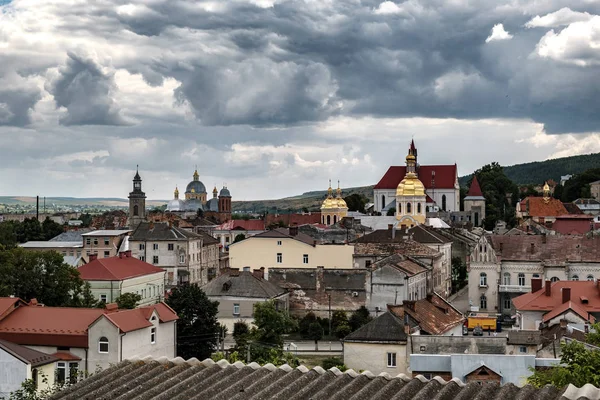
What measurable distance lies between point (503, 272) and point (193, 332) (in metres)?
30.4

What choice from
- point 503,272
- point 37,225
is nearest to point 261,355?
point 503,272

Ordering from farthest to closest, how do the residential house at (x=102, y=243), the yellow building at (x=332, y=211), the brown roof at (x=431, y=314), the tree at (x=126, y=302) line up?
the yellow building at (x=332, y=211) < the residential house at (x=102, y=243) < the tree at (x=126, y=302) < the brown roof at (x=431, y=314)

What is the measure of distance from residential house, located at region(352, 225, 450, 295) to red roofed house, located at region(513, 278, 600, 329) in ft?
63.8

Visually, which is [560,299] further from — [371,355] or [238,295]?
[238,295]

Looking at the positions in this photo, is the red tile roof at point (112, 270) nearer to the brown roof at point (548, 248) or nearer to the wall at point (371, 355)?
the wall at point (371, 355)

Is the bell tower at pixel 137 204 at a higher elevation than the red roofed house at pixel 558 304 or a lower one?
higher

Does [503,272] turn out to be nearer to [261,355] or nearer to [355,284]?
[355,284]

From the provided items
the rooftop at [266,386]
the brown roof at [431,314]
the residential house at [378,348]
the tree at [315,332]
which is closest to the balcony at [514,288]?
the brown roof at [431,314]

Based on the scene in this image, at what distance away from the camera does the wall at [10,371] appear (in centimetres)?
3562

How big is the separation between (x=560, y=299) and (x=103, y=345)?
28531 millimetres

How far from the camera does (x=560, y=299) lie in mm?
55438

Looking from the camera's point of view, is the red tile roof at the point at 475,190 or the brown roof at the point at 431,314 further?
the red tile roof at the point at 475,190

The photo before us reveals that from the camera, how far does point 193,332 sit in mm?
52594

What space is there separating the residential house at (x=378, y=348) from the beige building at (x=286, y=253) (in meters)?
32.2
